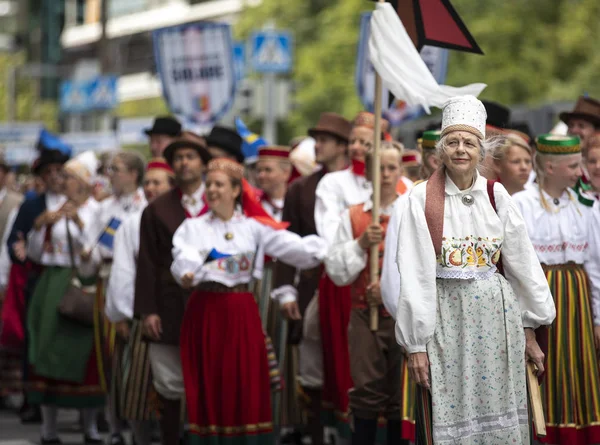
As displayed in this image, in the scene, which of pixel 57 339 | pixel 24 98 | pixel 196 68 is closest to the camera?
pixel 57 339

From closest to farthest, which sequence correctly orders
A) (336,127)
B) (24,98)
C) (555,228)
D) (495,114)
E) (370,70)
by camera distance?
1. (555,228)
2. (495,114)
3. (336,127)
4. (370,70)
5. (24,98)

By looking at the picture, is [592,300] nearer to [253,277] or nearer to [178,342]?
[253,277]

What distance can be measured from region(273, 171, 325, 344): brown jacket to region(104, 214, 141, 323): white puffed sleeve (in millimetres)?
1036

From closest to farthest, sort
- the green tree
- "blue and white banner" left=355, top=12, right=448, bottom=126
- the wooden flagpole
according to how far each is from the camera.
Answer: the wooden flagpole, "blue and white banner" left=355, top=12, right=448, bottom=126, the green tree

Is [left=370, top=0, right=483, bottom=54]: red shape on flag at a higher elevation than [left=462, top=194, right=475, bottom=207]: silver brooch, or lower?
higher

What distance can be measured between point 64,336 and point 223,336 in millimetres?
3230

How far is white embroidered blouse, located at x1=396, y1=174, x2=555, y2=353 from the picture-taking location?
665cm

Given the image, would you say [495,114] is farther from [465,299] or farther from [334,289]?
[465,299]

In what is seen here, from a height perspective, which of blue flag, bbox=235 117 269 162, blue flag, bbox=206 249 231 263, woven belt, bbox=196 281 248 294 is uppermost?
blue flag, bbox=235 117 269 162

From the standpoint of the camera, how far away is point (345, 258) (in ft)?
28.7

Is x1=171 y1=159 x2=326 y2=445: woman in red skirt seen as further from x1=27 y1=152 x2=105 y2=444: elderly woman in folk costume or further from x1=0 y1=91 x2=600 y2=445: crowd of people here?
x1=27 y1=152 x2=105 y2=444: elderly woman in folk costume

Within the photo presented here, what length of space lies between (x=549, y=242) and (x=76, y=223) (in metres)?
4.76

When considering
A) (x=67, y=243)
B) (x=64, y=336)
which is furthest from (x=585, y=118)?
(x=64, y=336)

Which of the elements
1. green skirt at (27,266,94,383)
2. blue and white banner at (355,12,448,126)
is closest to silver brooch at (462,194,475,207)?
green skirt at (27,266,94,383)
